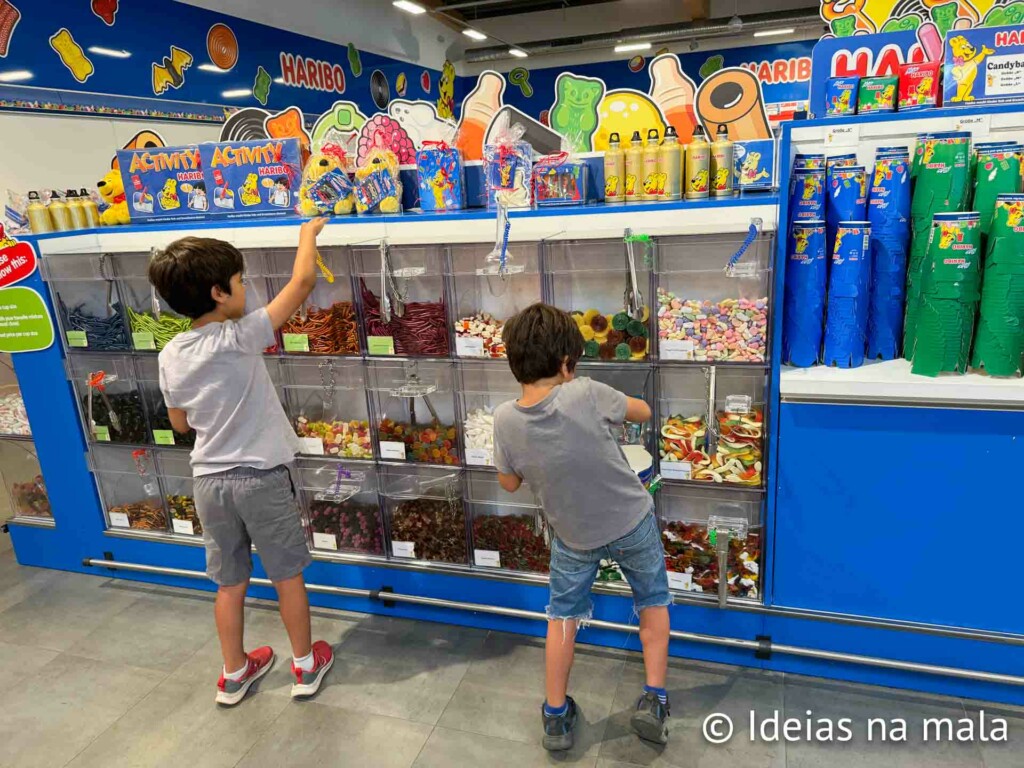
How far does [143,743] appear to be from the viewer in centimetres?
229

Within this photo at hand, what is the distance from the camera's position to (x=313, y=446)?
2875 mm

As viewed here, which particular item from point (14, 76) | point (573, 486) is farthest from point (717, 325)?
A: point (14, 76)

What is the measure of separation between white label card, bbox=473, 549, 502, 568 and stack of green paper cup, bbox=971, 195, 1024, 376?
172cm

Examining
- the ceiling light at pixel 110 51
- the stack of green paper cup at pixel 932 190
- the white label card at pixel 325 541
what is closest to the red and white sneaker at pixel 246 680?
the white label card at pixel 325 541

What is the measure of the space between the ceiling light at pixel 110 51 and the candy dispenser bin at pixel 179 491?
123 inches

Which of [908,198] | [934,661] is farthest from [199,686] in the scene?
[908,198]

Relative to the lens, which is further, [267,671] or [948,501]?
[267,671]

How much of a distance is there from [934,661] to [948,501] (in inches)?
21.5

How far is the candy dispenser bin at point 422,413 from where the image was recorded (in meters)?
2.70

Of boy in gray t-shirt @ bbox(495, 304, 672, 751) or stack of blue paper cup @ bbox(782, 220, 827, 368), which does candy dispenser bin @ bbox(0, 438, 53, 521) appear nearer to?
boy in gray t-shirt @ bbox(495, 304, 672, 751)

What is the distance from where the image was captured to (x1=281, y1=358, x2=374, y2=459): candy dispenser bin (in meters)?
2.84

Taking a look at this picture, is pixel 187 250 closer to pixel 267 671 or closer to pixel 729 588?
pixel 267 671

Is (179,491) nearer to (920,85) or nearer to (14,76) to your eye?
(14,76)

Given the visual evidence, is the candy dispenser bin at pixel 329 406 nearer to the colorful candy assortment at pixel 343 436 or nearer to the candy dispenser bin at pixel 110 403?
the colorful candy assortment at pixel 343 436
